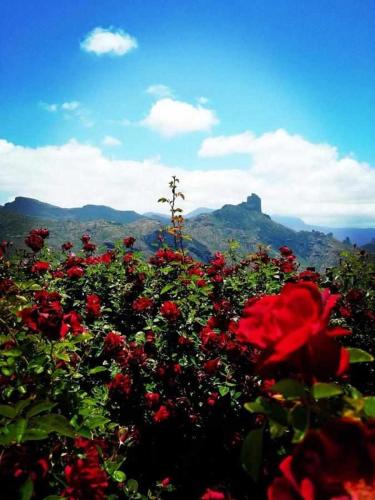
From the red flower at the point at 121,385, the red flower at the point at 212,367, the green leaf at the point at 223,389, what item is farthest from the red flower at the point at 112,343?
the green leaf at the point at 223,389

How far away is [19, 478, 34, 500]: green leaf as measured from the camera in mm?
1541

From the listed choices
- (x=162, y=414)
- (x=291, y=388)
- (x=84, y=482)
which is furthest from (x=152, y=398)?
(x=291, y=388)

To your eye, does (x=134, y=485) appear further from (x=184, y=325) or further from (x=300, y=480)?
(x=300, y=480)

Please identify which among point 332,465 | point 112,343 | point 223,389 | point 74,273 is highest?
point 332,465

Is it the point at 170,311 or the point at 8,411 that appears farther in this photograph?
the point at 170,311

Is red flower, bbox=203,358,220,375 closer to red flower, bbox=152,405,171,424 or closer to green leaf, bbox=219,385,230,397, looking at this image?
green leaf, bbox=219,385,230,397

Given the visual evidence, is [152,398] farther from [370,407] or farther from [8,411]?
[370,407]

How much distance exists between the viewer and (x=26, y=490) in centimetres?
156

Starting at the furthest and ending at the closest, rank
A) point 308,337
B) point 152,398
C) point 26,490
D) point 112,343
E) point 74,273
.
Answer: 1. point 74,273
2. point 112,343
3. point 152,398
4. point 26,490
5. point 308,337

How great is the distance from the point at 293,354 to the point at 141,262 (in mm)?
6011

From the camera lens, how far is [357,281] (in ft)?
24.9

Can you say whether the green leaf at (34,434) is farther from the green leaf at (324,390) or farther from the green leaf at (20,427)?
the green leaf at (324,390)

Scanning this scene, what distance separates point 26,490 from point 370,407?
153cm

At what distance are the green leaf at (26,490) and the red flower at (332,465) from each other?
4.38 ft
